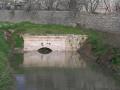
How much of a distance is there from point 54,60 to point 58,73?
434 centimetres

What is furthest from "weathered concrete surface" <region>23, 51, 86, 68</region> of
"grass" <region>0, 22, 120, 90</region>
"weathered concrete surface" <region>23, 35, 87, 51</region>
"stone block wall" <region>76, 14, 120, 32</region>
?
"stone block wall" <region>76, 14, 120, 32</region>

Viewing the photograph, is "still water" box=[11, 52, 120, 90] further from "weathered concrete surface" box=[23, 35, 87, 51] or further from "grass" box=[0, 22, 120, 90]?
"grass" box=[0, 22, 120, 90]

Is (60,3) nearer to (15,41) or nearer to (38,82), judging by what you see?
(15,41)

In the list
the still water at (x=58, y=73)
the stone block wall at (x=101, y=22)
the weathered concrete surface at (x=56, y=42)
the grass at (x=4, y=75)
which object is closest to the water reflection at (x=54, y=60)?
the still water at (x=58, y=73)

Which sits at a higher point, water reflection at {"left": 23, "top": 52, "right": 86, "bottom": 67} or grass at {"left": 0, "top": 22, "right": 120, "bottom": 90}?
grass at {"left": 0, "top": 22, "right": 120, "bottom": 90}

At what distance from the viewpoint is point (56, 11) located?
37.0 meters

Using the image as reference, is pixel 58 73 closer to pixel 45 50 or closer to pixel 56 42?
pixel 56 42

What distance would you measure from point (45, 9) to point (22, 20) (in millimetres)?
3312

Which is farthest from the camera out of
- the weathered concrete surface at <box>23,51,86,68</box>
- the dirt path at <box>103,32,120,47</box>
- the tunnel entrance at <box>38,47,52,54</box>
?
the tunnel entrance at <box>38,47,52,54</box>

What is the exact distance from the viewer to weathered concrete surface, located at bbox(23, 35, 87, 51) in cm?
3294

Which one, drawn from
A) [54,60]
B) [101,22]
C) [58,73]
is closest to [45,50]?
[54,60]

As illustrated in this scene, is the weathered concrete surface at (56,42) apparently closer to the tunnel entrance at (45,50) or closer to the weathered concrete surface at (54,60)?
the tunnel entrance at (45,50)

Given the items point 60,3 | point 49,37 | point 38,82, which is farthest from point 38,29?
point 38,82

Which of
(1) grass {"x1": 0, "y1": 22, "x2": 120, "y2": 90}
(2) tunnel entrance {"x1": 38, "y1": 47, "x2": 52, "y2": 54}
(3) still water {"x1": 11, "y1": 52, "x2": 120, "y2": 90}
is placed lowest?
(2) tunnel entrance {"x1": 38, "y1": 47, "x2": 52, "y2": 54}
